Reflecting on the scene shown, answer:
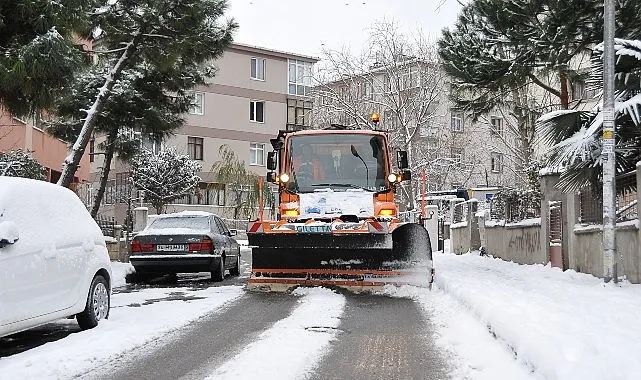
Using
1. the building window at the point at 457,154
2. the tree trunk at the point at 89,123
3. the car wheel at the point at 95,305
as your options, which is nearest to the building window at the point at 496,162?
Result: the building window at the point at 457,154

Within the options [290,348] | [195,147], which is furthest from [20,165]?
[195,147]

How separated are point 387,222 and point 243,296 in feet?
8.93

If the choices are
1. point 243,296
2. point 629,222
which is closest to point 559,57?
point 629,222

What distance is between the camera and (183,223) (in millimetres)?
15695

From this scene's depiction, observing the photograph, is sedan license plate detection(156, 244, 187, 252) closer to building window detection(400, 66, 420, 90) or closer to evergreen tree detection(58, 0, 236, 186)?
evergreen tree detection(58, 0, 236, 186)

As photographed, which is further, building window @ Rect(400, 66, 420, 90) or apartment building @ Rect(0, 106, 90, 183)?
building window @ Rect(400, 66, 420, 90)

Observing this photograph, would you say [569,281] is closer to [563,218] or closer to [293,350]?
[563,218]

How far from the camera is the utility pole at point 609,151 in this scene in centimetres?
1089

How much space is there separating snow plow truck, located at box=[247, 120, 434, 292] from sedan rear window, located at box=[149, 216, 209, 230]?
233 centimetres

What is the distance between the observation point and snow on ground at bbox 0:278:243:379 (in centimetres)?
641

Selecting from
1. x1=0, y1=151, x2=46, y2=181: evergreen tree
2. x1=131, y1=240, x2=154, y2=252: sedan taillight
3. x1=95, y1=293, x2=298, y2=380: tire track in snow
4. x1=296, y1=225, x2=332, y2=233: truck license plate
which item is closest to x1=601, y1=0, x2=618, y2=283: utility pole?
x1=296, y1=225, x2=332, y2=233: truck license plate

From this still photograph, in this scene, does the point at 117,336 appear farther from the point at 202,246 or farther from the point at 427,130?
the point at 427,130

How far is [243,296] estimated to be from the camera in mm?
12297

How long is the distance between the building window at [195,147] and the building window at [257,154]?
12.3 feet
